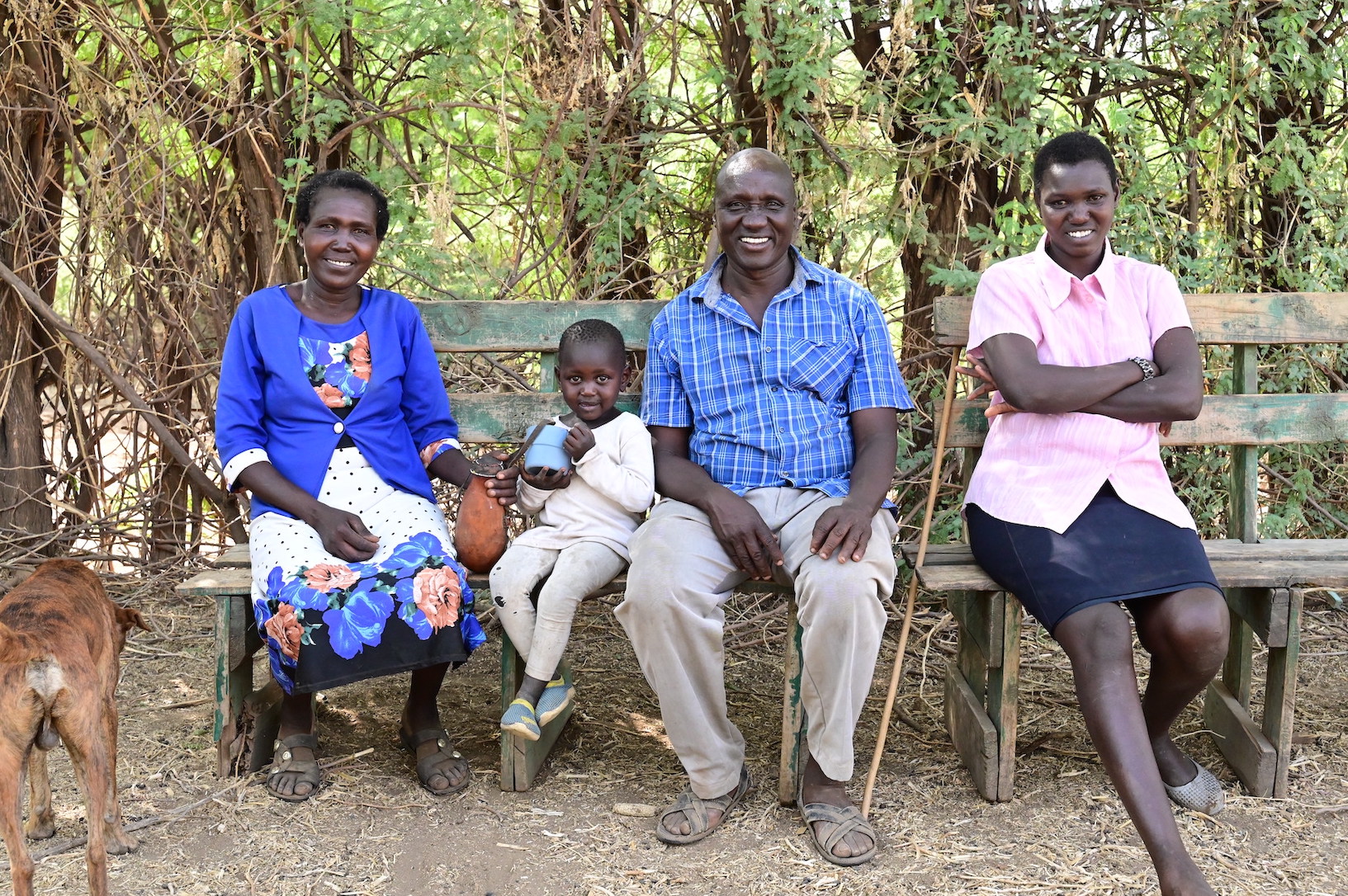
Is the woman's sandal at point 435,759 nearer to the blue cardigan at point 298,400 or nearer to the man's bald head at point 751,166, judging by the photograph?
the blue cardigan at point 298,400

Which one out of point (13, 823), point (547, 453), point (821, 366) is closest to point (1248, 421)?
point (821, 366)

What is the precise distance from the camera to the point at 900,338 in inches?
188

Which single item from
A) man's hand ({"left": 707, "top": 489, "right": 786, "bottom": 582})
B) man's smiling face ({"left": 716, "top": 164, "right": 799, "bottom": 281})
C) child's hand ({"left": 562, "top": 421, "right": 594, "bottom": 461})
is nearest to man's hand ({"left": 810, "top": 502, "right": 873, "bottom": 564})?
man's hand ({"left": 707, "top": 489, "right": 786, "bottom": 582})

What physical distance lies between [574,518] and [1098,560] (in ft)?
4.35

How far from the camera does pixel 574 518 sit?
130 inches

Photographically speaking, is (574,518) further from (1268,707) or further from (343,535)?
(1268,707)

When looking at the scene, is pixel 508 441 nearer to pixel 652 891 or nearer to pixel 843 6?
pixel 652 891

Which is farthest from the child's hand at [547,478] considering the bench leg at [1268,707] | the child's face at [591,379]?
the bench leg at [1268,707]

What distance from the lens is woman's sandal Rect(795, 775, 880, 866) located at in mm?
2896

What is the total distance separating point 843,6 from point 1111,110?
103cm

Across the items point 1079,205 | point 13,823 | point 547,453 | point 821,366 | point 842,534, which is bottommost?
point 13,823

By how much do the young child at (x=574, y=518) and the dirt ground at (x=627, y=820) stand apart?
312mm

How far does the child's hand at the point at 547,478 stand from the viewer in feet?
10.5

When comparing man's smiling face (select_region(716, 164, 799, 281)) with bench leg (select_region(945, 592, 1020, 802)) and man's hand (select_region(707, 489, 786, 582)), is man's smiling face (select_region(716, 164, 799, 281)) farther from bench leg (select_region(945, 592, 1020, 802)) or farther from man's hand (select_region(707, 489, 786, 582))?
bench leg (select_region(945, 592, 1020, 802))
